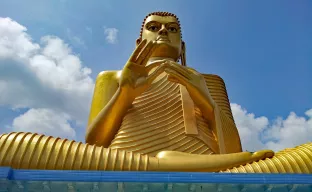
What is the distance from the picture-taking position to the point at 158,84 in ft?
17.3

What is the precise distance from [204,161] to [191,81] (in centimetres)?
129

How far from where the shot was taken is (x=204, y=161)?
3330 millimetres

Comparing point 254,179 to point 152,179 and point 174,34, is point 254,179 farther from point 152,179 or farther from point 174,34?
point 174,34

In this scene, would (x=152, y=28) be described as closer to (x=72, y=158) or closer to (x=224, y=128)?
(x=224, y=128)

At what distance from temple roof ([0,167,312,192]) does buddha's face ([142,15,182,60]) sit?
3570 millimetres

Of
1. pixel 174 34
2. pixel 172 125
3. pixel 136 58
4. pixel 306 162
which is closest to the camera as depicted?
pixel 306 162

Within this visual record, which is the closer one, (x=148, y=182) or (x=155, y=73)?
(x=148, y=182)

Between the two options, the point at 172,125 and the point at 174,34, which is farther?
the point at 174,34

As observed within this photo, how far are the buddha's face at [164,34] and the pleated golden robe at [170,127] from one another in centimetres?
61

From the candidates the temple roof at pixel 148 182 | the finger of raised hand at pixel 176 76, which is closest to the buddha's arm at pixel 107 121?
the finger of raised hand at pixel 176 76

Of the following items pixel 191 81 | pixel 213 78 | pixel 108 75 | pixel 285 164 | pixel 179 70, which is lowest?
pixel 285 164

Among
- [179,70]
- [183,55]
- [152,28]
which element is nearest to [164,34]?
[152,28]

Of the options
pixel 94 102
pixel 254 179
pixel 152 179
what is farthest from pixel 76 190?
pixel 94 102

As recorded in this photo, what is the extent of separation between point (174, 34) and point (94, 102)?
5.31 ft
